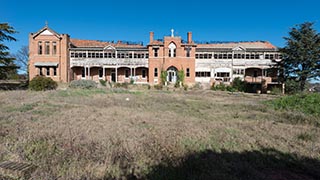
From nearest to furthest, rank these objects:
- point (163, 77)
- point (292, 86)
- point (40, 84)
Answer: point (40, 84)
point (292, 86)
point (163, 77)

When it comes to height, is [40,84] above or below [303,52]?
below

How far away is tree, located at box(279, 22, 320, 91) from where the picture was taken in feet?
89.8

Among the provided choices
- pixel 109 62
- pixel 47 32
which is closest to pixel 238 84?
pixel 109 62

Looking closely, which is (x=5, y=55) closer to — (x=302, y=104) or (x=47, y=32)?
(x=47, y=32)

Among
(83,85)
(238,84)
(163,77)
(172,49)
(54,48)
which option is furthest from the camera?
(172,49)

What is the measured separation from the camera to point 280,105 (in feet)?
45.0

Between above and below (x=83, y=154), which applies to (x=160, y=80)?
above

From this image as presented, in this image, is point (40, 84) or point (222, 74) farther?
point (222, 74)

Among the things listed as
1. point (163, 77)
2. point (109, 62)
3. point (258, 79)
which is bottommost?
point (258, 79)

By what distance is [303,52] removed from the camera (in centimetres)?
2734

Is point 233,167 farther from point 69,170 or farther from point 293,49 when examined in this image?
point 293,49

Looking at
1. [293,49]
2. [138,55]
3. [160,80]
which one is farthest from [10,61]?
[293,49]

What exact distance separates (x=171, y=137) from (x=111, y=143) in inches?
67.4

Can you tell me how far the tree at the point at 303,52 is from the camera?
89.8 feet
